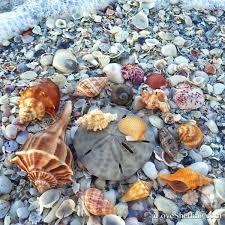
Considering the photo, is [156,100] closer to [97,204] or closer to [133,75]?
[133,75]

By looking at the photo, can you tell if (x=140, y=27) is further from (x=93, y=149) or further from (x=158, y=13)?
(x=93, y=149)

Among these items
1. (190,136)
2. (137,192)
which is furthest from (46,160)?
(190,136)

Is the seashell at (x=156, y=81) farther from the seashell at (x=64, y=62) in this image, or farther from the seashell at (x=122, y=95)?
the seashell at (x=64, y=62)

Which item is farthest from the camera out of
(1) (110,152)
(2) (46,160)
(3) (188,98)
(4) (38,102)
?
(3) (188,98)

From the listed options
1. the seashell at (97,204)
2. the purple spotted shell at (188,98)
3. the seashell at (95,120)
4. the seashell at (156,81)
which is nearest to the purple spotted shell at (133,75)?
the seashell at (156,81)

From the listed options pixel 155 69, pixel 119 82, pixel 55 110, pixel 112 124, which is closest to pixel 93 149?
pixel 112 124

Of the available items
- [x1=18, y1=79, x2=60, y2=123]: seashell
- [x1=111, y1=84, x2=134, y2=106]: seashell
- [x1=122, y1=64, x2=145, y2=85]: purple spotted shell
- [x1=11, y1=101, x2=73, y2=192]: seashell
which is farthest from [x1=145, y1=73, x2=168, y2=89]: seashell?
[x1=11, y1=101, x2=73, y2=192]: seashell
